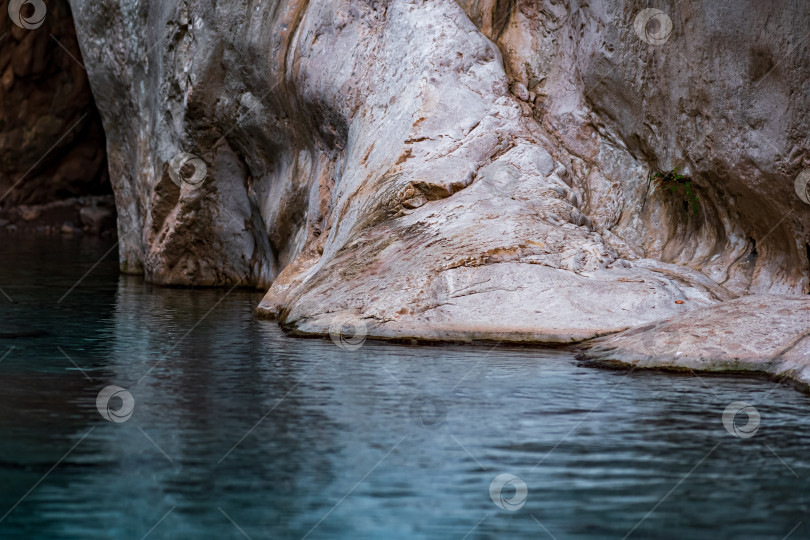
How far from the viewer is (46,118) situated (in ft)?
100

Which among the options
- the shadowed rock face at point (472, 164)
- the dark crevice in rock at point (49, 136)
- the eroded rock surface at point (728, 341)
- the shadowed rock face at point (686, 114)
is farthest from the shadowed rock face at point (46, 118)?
the eroded rock surface at point (728, 341)

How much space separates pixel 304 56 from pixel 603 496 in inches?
362

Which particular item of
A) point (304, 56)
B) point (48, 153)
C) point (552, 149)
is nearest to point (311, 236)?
point (304, 56)

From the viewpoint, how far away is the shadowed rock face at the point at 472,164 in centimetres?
817

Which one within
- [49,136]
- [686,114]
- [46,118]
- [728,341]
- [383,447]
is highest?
[686,114]

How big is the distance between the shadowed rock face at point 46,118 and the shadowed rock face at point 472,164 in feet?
51.7

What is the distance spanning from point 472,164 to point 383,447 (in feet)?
18.4

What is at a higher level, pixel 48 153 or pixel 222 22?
pixel 222 22

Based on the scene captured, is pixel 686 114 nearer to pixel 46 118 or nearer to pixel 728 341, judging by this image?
pixel 728 341

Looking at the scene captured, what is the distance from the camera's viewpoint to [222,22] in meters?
13.8

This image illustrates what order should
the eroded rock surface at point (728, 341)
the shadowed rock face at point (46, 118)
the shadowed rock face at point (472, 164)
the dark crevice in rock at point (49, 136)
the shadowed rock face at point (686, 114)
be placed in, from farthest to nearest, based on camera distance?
the dark crevice in rock at point (49, 136)
the shadowed rock face at point (46, 118)
the shadowed rock face at point (686, 114)
the shadowed rock face at point (472, 164)
the eroded rock surface at point (728, 341)

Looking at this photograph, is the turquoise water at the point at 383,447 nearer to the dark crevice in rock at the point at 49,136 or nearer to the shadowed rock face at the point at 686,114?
the shadowed rock face at the point at 686,114

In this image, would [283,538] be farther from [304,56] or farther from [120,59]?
[120,59]

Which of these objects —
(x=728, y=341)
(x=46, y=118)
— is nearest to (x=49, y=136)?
(x=46, y=118)
